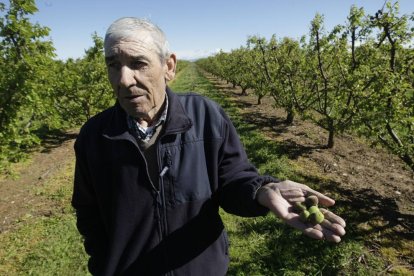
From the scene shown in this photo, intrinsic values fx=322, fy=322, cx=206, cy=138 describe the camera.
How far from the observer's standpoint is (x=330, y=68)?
415 inches

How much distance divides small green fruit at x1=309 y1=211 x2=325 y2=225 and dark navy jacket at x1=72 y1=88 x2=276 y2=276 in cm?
37

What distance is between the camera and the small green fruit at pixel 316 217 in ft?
5.23

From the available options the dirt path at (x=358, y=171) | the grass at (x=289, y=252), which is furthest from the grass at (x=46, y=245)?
the dirt path at (x=358, y=171)

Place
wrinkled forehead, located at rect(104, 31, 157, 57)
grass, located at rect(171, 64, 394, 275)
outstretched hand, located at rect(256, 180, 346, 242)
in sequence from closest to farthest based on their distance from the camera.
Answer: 1. outstretched hand, located at rect(256, 180, 346, 242)
2. wrinkled forehead, located at rect(104, 31, 157, 57)
3. grass, located at rect(171, 64, 394, 275)

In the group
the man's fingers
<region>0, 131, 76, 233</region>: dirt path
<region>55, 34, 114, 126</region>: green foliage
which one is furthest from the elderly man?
<region>55, 34, 114, 126</region>: green foliage

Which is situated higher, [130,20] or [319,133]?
[130,20]

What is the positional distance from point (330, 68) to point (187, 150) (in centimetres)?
969

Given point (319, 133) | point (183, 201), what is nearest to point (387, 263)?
point (183, 201)

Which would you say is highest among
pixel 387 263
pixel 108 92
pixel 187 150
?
pixel 187 150

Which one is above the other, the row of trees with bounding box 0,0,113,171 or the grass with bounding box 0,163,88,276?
the row of trees with bounding box 0,0,113,171

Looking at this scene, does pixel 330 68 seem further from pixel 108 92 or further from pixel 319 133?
pixel 108 92

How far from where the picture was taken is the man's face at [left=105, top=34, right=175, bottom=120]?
1978 mm

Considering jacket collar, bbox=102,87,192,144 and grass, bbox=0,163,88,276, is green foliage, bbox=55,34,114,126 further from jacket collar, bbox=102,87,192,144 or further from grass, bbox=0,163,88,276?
jacket collar, bbox=102,87,192,144

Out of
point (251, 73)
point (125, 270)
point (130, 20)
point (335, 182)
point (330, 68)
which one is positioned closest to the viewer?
point (130, 20)
